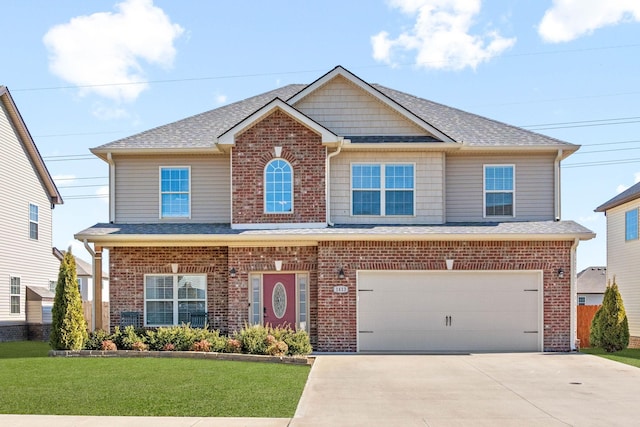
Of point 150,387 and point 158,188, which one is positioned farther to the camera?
point 158,188

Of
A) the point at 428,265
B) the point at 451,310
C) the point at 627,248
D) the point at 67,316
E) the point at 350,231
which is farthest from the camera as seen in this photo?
the point at 627,248

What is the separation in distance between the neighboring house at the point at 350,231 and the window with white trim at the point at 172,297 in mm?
36

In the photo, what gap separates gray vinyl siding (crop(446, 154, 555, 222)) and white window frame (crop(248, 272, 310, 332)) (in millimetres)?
4868

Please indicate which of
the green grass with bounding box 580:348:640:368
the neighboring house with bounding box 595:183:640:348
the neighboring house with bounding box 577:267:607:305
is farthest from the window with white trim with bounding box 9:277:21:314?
the neighboring house with bounding box 577:267:607:305

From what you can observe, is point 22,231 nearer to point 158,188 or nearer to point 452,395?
point 158,188

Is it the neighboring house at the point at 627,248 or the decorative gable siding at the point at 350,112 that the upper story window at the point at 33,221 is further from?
the neighboring house at the point at 627,248

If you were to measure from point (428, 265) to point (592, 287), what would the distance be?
32.1 m

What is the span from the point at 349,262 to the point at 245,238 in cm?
291

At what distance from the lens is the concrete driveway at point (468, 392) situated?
35.3 feet

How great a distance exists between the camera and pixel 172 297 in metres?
20.5

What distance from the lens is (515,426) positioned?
33.5 ft

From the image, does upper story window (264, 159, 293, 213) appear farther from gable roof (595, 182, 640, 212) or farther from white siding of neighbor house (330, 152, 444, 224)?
gable roof (595, 182, 640, 212)

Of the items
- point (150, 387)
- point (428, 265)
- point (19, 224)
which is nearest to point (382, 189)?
point (428, 265)

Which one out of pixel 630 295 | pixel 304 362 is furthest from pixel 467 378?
pixel 630 295
